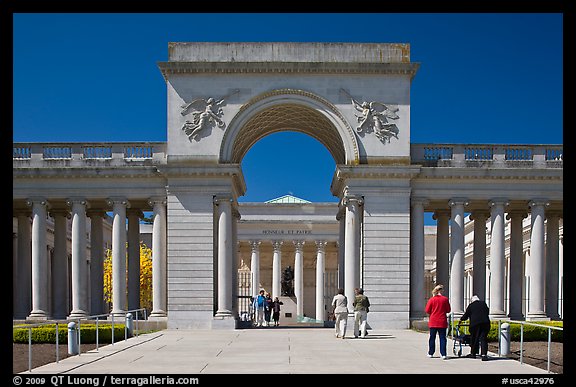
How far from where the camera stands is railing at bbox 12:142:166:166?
49938 millimetres

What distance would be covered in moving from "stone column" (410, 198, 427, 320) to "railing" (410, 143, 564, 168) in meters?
3.28

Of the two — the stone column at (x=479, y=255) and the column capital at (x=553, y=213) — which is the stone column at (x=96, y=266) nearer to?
the stone column at (x=479, y=255)

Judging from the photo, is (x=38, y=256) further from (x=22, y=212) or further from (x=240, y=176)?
(x=240, y=176)

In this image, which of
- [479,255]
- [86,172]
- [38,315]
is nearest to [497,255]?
[479,255]

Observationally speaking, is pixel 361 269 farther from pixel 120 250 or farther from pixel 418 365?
pixel 418 365

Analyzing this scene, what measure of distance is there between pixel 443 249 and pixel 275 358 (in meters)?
30.9

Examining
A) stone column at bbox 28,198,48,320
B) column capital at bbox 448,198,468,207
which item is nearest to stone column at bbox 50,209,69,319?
stone column at bbox 28,198,48,320

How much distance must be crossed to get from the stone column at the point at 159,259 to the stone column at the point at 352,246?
489 inches

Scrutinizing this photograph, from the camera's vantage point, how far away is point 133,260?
54.7 metres

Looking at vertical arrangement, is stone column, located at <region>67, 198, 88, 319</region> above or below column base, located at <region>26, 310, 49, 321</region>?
above

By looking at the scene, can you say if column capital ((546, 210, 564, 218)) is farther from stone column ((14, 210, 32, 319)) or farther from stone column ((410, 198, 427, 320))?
stone column ((14, 210, 32, 319))

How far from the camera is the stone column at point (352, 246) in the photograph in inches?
1870
